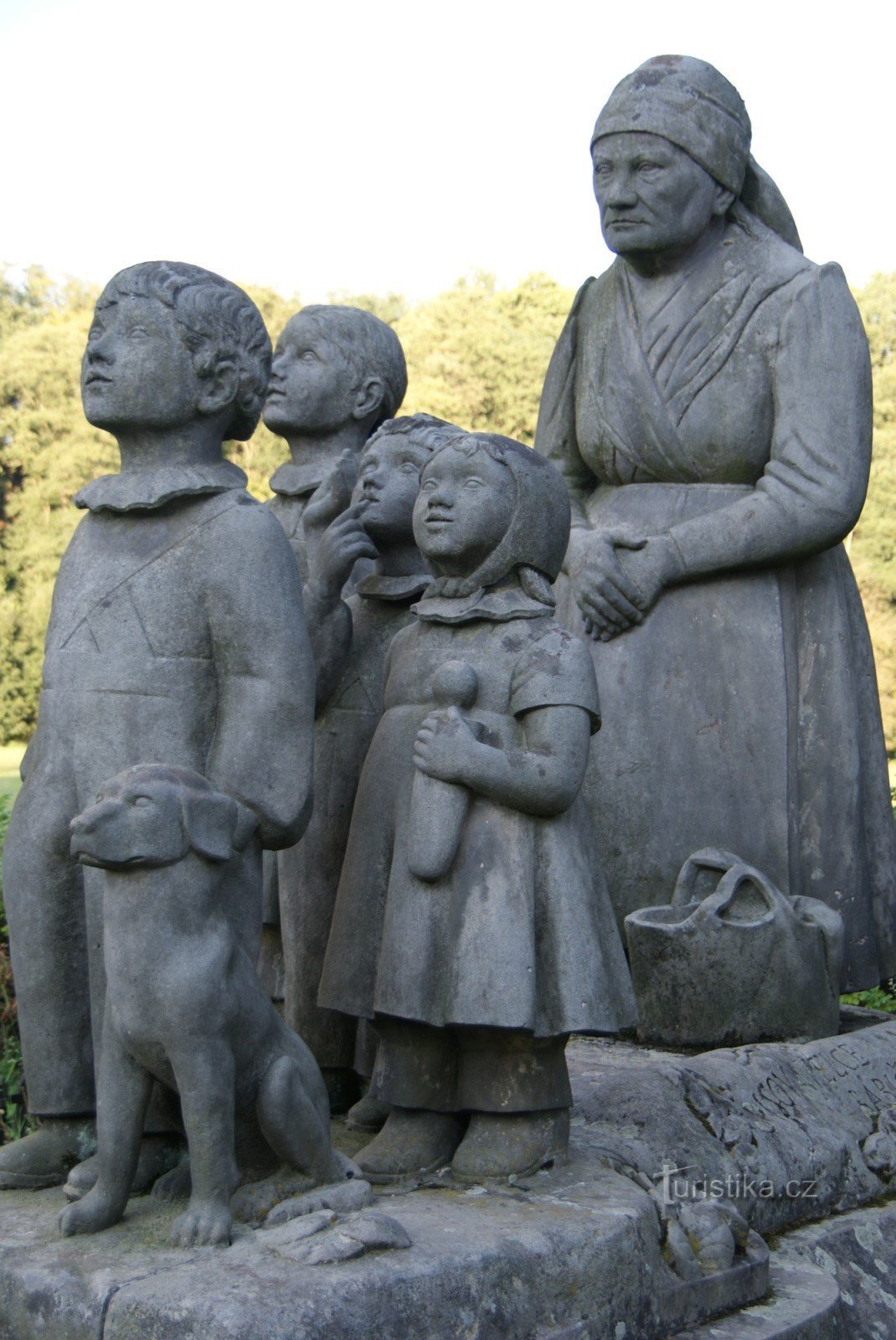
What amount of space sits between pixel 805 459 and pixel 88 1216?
9.70 ft

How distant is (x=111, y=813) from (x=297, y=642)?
0.58 meters

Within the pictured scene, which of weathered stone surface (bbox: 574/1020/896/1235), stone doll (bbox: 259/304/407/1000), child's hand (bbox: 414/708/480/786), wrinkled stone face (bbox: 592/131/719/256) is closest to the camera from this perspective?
child's hand (bbox: 414/708/480/786)

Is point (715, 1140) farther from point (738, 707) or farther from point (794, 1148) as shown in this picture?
point (738, 707)

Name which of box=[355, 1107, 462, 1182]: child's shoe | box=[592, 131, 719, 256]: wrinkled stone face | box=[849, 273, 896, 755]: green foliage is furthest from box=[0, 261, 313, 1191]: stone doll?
box=[849, 273, 896, 755]: green foliage

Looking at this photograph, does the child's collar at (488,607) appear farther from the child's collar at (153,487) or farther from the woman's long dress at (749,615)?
the woman's long dress at (749,615)

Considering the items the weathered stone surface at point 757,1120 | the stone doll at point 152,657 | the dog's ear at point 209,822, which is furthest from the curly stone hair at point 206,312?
the weathered stone surface at point 757,1120

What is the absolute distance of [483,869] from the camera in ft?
11.1

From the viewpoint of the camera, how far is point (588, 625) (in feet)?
17.1

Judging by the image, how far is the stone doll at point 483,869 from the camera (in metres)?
3.37

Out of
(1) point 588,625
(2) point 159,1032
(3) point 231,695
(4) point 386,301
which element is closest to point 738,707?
(1) point 588,625

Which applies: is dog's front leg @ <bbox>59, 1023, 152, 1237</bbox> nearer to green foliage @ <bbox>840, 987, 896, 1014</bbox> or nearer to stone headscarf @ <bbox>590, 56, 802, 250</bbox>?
stone headscarf @ <bbox>590, 56, 802, 250</bbox>

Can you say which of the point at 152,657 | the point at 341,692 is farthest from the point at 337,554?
the point at 152,657

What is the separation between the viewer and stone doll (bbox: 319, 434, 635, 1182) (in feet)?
11.0

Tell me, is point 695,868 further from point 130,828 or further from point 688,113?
point 130,828
